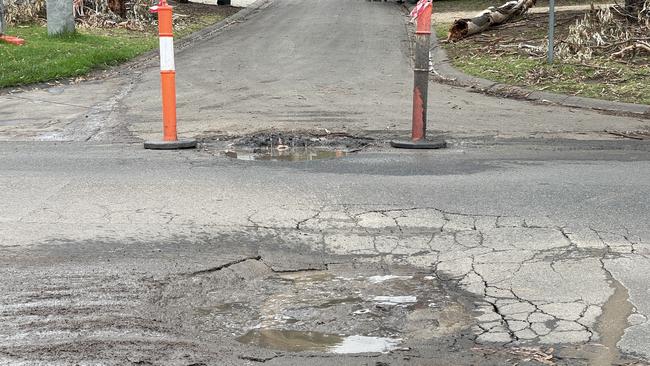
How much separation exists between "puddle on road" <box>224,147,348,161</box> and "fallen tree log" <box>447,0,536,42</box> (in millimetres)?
11192

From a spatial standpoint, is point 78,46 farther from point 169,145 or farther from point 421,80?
point 421,80

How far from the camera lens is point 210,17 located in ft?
86.6

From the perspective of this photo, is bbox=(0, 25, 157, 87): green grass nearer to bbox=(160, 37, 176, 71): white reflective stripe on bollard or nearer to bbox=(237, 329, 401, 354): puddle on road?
bbox=(160, 37, 176, 71): white reflective stripe on bollard

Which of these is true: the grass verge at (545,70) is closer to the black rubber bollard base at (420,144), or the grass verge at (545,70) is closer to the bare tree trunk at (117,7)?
the black rubber bollard base at (420,144)

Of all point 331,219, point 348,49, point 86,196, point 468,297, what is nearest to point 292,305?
point 468,297

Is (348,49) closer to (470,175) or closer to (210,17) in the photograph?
(210,17)

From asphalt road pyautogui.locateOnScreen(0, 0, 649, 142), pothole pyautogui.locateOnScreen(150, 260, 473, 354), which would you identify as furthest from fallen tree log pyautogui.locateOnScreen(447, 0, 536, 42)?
pothole pyautogui.locateOnScreen(150, 260, 473, 354)

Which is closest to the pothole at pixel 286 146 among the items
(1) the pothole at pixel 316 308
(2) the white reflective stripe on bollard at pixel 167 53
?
(2) the white reflective stripe on bollard at pixel 167 53

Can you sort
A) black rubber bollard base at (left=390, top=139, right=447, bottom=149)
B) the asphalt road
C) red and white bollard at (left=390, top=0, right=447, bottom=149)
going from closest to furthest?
red and white bollard at (left=390, top=0, right=447, bottom=149) → black rubber bollard base at (left=390, top=139, right=447, bottom=149) → the asphalt road

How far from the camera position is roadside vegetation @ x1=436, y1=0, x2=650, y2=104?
13406 mm

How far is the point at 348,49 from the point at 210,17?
27.6ft

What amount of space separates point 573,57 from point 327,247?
10.9 metres

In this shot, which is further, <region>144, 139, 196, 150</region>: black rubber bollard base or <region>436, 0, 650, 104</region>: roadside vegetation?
<region>436, 0, 650, 104</region>: roadside vegetation

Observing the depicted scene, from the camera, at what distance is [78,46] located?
1725 cm
